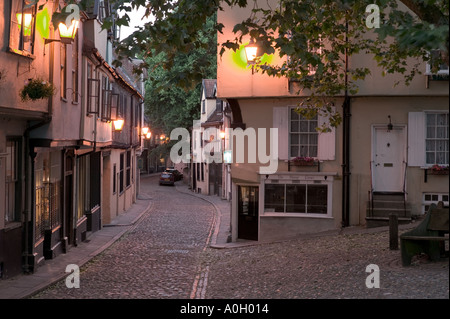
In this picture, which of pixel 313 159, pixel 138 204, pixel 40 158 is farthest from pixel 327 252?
pixel 138 204

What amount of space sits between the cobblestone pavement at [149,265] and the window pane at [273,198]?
2.49 m

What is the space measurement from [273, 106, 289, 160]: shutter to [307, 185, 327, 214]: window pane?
4.45ft

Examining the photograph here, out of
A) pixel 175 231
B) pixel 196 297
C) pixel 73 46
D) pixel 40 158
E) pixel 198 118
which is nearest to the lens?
pixel 196 297

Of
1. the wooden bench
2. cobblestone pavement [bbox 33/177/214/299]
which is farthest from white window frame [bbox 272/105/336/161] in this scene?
the wooden bench

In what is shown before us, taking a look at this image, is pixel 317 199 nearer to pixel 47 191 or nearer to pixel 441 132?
pixel 441 132

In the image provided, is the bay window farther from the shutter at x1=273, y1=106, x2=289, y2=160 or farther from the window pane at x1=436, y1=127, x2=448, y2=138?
the window pane at x1=436, y1=127, x2=448, y2=138

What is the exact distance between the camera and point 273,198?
20.7m

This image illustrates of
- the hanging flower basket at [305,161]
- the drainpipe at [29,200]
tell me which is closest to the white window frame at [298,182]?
the hanging flower basket at [305,161]

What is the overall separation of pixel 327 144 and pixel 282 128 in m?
1.52

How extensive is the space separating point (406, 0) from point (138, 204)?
2996 centimetres

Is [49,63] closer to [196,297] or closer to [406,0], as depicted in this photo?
[196,297]

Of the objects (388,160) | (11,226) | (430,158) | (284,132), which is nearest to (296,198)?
(284,132)

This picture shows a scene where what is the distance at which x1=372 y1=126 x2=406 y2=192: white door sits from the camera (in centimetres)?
2003

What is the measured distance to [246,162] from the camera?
68.0ft
